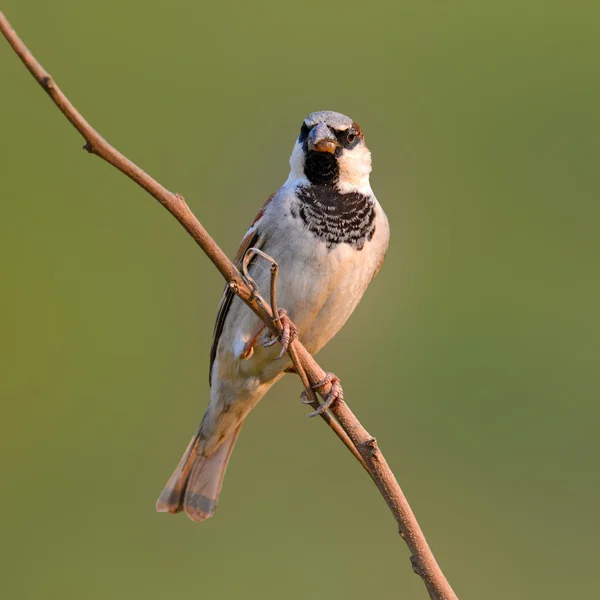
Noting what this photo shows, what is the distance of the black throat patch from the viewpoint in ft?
8.20

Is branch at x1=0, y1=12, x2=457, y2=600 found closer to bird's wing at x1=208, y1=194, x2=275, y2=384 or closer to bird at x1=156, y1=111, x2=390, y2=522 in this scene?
bird at x1=156, y1=111, x2=390, y2=522

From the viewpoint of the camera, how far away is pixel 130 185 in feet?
16.1

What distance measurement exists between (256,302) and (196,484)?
1508mm

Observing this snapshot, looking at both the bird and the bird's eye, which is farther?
the bird's eye

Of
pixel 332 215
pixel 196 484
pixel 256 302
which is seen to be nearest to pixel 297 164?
pixel 332 215

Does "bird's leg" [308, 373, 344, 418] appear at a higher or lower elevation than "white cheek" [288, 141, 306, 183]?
lower

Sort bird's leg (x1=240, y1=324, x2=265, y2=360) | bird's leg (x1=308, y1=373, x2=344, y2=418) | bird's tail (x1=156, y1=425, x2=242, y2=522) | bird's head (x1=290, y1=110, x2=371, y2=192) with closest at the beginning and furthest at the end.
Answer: bird's leg (x1=308, y1=373, x2=344, y2=418) → bird's leg (x1=240, y1=324, x2=265, y2=360) → bird's head (x1=290, y1=110, x2=371, y2=192) → bird's tail (x1=156, y1=425, x2=242, y2=522)

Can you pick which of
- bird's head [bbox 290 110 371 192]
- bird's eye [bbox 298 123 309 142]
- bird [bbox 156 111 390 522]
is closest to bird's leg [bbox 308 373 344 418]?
bird [bbox 156 111 390 522]

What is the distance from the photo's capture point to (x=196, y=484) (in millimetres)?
2887

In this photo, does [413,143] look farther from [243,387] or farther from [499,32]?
[243,387]

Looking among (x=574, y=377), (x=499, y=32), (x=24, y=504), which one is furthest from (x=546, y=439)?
(x=499, y=32)

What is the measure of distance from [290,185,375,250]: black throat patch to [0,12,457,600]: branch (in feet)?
2.77


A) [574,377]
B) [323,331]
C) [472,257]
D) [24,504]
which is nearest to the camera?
[323,331]

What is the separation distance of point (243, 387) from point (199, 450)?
29 centimetres
